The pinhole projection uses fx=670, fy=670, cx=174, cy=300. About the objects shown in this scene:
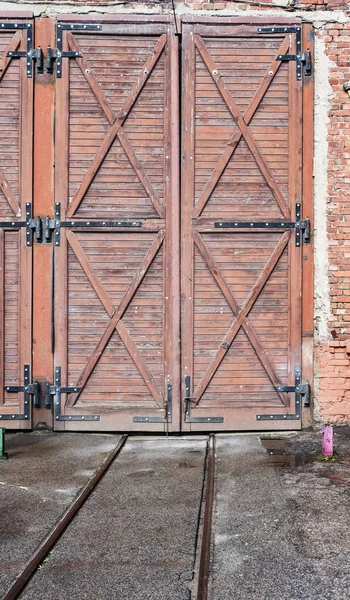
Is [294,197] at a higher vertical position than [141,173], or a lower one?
lower

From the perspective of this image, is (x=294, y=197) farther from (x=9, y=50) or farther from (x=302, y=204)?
(x=9, y=50)

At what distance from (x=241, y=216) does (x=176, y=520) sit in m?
3.60

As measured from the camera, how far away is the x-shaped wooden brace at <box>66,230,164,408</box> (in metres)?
6.98

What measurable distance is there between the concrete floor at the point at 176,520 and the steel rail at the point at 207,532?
0.05 m

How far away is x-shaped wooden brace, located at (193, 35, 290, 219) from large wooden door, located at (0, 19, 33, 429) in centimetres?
181

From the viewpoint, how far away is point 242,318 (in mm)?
6980

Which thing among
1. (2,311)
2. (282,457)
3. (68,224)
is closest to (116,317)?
(68,224)

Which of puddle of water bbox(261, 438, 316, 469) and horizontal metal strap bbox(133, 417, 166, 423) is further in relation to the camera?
horizontal metal strap bbox(133, 417, 166, 423)

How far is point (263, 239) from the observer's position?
23.0 ft

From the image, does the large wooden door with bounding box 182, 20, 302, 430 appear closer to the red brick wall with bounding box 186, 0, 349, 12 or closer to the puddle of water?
the red brick wall with bounding box 186, 0, 349, 12

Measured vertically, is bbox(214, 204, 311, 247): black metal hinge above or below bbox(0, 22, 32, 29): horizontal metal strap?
below

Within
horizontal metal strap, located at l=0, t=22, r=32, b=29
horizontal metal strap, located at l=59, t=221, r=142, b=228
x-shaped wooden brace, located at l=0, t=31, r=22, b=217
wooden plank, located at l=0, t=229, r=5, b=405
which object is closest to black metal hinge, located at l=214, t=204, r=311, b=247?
horizontal metal strap, located at l=59, t=221, r=142, b=228

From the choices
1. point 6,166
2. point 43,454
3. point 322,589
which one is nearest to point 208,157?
point 6,166

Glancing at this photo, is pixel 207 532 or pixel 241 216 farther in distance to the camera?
pixel 241 216
